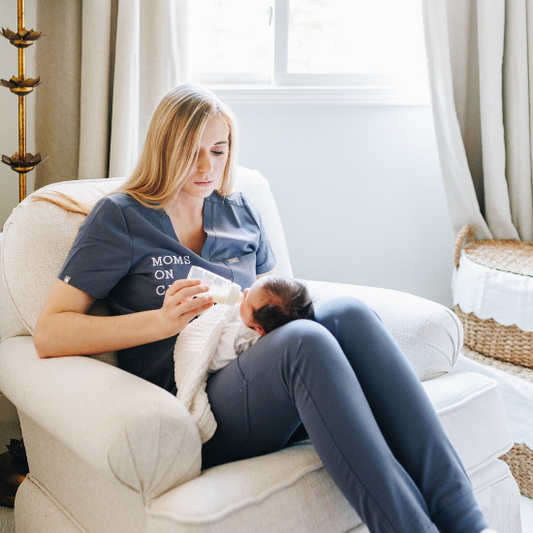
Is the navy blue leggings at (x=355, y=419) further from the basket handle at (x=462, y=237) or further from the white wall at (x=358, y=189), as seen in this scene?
the white wall at (x=358, y=189)

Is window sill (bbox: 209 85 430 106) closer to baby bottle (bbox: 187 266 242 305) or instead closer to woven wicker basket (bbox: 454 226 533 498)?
woven wicker basket (bbox: 454 226 533 498)

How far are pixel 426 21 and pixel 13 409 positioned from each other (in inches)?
75.0

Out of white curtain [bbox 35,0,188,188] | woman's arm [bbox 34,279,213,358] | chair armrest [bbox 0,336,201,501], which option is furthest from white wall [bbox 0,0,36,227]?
chair armrest [bbox 0,336,201,501]

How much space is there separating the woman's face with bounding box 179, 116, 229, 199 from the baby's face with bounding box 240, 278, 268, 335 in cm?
31

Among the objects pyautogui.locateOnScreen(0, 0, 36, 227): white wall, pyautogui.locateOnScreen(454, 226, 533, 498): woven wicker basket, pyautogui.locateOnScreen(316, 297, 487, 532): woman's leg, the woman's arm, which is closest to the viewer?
pyautogui.locateOnScreen(316, 297, 487, 532): woman's leg

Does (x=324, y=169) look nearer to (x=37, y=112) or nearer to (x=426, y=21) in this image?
(x=426, y=21)

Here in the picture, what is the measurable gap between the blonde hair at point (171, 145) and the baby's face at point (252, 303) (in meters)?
0.31

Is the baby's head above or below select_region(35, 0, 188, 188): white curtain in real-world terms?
below

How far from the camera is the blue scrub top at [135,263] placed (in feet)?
3.71

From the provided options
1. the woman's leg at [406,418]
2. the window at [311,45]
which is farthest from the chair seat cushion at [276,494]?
the window at [311,45]

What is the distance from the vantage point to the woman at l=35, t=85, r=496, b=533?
926 millimetres

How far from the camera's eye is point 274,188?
227 cm

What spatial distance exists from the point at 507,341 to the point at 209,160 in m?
1.10

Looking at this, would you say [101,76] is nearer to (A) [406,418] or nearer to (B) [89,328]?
(B) [89,328]
